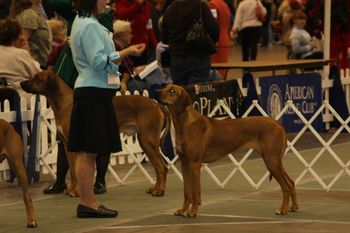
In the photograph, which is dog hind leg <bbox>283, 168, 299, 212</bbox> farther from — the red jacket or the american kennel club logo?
the red jacket

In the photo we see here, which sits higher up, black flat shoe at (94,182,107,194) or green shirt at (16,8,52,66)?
green shirt at (16,8,52,66)

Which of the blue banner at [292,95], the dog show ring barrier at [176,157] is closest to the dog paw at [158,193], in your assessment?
the dog show ring barrier at [176,157]

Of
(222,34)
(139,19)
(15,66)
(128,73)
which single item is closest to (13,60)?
(15,66)

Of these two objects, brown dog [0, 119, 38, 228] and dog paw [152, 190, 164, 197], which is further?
dog paw [152, 190, 164, 197]

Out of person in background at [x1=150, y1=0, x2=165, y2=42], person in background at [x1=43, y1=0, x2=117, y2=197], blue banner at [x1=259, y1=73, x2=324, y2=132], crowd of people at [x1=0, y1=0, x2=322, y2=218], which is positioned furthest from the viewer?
person in background at [x1=150, y1=0, x2=165, y2=42]

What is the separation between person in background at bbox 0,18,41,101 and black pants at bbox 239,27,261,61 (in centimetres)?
1374

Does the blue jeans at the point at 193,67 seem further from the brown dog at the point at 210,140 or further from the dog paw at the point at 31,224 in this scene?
the dog paw at the point at 31,224

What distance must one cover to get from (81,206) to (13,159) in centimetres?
68

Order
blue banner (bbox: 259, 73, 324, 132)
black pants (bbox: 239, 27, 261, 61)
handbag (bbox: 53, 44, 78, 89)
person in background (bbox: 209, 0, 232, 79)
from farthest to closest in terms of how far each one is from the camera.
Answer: black pants (bbox: 239, 27, 261, 61) → person in background (bbox: 209, 0, 232, 79) → blue banner (bbox: 259, 73, 324, 132) → handbag (bbox: 53, 44, 78, 89)

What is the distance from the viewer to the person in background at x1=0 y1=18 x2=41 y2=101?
1270cm

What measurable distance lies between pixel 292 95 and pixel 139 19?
3017 millimetres

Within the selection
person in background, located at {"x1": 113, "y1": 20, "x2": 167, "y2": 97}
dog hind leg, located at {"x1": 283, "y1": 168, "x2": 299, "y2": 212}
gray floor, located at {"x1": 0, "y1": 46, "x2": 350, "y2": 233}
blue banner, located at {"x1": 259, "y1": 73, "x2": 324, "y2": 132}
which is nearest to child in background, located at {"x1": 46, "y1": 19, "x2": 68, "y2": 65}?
person in background, located at {"x1": 113, "y1": 20, "x2": 167, "y2": 97}

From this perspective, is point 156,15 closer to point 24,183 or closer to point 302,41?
point 302,41

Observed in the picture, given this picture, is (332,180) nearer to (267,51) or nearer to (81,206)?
(81,206)
